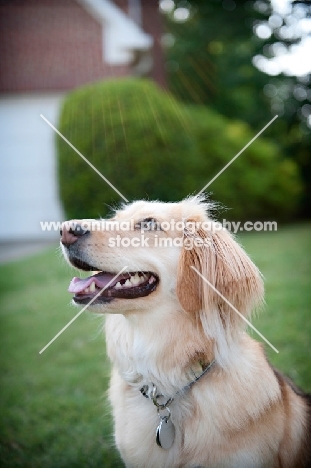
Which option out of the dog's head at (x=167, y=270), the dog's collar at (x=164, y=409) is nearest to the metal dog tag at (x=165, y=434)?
the dog's collar at (x=164, y=409)

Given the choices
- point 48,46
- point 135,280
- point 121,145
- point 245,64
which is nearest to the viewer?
point 135,280

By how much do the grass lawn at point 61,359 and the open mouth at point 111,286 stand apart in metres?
0.54

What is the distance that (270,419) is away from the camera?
1.65m

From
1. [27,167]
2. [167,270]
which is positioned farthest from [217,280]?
[27,167]

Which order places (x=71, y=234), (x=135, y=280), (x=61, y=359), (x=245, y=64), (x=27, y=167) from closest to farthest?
(x=71, y=234) → (x=135, y=280) → (x=61, y=359) → (x=27, y=167) → (x=245, y=64)

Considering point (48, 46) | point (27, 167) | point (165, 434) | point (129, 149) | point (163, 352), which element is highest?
point (48, 46)

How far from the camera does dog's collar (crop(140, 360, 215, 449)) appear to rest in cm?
165

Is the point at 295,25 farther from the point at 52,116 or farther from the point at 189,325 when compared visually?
the point at 52,116

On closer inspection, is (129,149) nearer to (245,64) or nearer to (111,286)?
(245,64)

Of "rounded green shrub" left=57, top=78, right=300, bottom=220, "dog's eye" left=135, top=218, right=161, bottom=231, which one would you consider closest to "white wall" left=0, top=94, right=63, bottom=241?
"rounded green shrub" left=57, top=78, right=300, bottom=220

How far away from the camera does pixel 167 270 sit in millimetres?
1718

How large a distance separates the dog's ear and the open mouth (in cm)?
14

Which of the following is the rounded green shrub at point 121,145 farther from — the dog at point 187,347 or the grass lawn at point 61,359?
the dog at point 187,347

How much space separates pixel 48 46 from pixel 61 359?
2476mm
